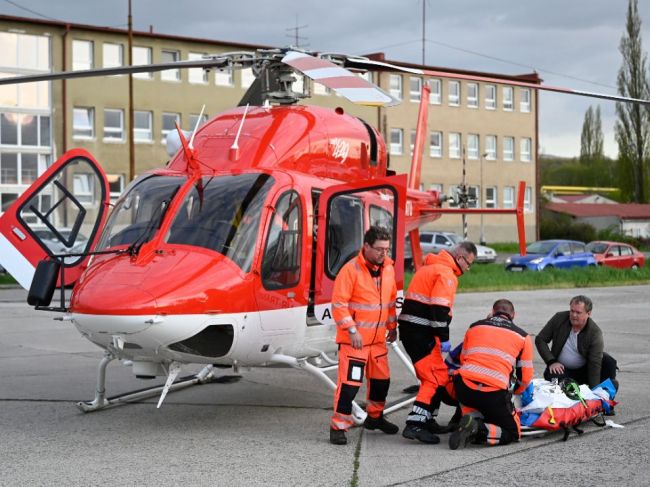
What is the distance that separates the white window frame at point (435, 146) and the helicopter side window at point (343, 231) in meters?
49.1

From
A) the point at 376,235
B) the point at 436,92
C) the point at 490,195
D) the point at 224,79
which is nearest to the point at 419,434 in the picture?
the point at 376,235

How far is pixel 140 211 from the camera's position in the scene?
28.8 feet

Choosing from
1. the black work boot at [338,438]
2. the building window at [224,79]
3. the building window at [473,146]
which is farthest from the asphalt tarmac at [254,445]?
the building window at [473,146]

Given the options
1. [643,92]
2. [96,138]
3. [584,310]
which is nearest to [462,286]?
[584,310]

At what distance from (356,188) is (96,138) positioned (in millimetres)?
39272

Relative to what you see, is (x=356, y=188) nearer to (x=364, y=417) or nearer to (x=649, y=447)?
(x=364, y=417)

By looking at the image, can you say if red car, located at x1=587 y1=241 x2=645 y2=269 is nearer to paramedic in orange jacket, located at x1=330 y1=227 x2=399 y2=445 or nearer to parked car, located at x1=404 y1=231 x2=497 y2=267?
parked car, located at x1=404 y1=231 x2=497 y2=267

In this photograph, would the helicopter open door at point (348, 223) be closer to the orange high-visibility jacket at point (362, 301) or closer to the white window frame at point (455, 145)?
the orange high-visibility jacket at point (362, 301)

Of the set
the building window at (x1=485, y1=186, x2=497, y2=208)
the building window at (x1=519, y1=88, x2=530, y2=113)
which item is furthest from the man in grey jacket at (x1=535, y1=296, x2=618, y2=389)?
the building window at (x1=519, y1=88, x2=530, y2=113)

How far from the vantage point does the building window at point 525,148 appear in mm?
62688

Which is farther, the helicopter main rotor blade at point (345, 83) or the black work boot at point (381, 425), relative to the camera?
the black work boot at point (381, 425)

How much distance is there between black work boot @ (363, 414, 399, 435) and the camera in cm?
837

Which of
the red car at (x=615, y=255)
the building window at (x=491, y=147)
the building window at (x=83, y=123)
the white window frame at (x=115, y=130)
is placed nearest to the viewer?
the red car at (x=615, y=255)

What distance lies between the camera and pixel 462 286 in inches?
1001
